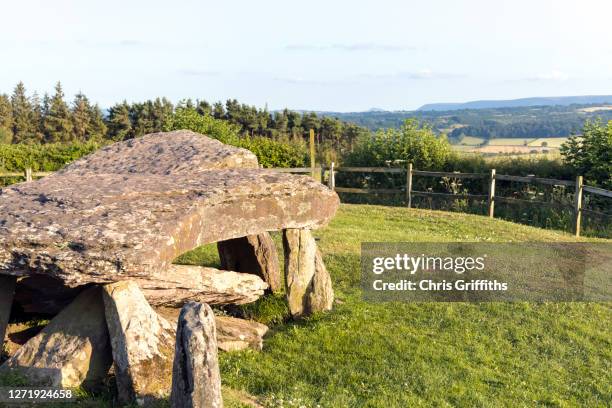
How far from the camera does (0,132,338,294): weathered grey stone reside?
6266 millimetres

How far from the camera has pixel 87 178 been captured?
845cm

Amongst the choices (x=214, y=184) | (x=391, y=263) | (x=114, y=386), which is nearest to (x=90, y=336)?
(x=114, y=386)

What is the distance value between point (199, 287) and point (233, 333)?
2.60 feet

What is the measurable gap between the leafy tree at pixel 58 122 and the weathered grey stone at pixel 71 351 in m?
49.8

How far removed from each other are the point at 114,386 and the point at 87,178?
2980mm

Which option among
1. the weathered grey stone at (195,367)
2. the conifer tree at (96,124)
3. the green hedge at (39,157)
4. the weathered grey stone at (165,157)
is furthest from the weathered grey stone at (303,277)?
the conifer tree at (96,124)

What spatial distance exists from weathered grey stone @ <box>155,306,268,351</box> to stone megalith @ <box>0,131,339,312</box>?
0.27 metres

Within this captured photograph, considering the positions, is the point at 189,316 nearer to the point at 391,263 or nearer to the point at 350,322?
the point at 350,322

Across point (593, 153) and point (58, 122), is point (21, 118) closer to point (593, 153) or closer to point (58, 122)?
point (58, 122)

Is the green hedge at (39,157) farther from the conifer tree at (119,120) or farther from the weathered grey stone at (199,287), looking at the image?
the conifer tree at (119,120)

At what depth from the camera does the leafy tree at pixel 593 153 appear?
744 inches

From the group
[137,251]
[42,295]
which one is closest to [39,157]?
[42,295]

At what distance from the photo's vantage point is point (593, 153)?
765 inches

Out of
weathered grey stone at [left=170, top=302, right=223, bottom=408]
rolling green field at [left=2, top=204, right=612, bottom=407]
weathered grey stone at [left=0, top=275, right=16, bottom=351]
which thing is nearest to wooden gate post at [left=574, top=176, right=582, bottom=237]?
rolling green field at [left=2, top=204, right=612, bottom=407]
